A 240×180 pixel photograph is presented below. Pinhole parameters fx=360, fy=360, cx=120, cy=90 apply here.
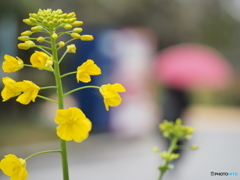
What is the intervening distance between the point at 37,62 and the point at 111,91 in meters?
0.07

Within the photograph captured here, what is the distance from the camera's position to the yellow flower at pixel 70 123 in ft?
0.91

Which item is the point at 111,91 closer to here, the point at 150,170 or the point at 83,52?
the point at 83,52

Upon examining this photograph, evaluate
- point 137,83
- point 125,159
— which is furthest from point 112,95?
point 137,83

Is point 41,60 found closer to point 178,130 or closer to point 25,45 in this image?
point 25,45

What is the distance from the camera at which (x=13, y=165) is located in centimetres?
31

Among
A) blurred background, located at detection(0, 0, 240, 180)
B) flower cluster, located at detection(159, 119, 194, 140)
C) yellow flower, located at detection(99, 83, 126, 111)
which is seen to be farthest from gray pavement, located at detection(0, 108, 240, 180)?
yellow flower, located at detection(99, 83, 126, 111)

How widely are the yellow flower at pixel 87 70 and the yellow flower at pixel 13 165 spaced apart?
9 cm

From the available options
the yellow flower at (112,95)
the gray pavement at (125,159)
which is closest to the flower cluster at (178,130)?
the yellow flower at (112,95)

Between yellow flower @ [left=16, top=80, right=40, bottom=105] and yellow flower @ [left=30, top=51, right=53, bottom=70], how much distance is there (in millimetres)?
23

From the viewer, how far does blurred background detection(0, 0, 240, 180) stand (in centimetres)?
122

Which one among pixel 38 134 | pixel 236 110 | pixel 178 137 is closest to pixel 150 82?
pixel 236 110

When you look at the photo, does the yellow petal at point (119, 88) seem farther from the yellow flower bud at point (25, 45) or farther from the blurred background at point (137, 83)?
the blurred background at point (137, 83)

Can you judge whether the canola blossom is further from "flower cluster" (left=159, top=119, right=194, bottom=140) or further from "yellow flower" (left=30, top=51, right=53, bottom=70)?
"flower cluster" (left=159, top=119, right=194, bottom=140)

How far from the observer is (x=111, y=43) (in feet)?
7.20
